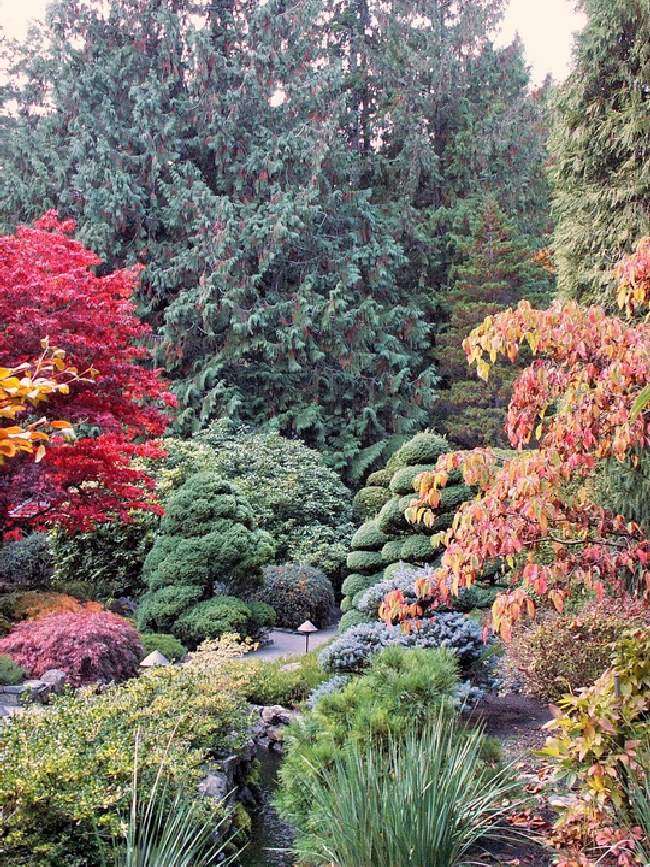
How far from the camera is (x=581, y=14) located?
10.3 metres

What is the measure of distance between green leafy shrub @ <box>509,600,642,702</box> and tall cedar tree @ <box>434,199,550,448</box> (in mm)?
10987

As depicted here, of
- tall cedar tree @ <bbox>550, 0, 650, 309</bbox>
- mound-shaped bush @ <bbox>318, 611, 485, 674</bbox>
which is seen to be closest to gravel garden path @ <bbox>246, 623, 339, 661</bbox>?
mound-shaped bush @ <bbox>318, 611, 485, 674</bbox>

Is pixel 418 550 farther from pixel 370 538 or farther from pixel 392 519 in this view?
pixel 370 538

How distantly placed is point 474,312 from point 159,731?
48.2ft

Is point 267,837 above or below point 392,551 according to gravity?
below

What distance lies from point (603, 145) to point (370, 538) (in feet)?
18.7

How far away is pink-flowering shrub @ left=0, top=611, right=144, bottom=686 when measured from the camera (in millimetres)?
6793

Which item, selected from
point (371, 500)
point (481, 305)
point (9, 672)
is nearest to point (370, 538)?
point (371, 500)

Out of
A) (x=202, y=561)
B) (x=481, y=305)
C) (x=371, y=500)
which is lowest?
(x=202, y=561)

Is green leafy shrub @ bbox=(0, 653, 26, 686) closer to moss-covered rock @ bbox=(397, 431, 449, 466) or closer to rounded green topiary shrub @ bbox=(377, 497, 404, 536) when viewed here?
rounded green topiary shrub @ bbox=(377, 497, 404, 536)

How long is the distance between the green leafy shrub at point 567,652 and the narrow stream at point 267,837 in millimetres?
2155

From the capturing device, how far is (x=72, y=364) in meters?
8.65

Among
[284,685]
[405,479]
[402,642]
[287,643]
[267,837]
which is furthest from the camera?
[287,643]

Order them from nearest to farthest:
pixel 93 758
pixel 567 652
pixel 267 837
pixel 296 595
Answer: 1. pixel 93 758
2. pixel 267 837
3. pixel 567 652
4. pixel 296 595
